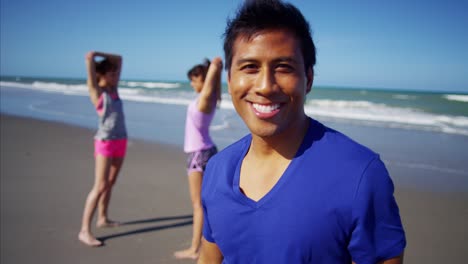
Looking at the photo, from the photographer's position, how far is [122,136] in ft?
14.1

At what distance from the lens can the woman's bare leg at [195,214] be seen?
12.1 ft

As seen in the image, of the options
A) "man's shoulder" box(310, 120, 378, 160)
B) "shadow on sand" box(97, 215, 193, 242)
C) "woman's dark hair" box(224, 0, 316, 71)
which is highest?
"woman's dark hair" box(224, 0, 316, 71)

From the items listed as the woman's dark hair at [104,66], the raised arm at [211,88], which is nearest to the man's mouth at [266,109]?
the raised arm at [211,88]

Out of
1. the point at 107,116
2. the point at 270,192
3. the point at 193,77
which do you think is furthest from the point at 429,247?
the point at 107,116

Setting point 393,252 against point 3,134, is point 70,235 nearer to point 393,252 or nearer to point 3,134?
point 393,252

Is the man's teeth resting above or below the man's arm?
above

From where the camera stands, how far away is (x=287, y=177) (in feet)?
4.24

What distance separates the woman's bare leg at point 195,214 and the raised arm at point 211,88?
719mm

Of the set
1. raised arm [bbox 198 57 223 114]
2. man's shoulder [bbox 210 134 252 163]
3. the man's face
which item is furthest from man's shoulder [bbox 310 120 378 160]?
raised arm [bbox 198 57 223 114]

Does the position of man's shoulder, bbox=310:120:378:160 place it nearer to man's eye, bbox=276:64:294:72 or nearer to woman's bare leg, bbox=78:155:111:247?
man's eye, bbox=276:64:294:72

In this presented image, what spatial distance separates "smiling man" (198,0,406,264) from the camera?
1.17 m

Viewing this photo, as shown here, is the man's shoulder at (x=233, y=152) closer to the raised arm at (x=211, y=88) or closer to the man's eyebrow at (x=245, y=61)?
the man's eyebrow at (x=245, y=61)

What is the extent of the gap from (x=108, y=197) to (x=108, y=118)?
1.11 m

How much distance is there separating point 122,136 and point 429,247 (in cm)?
399
